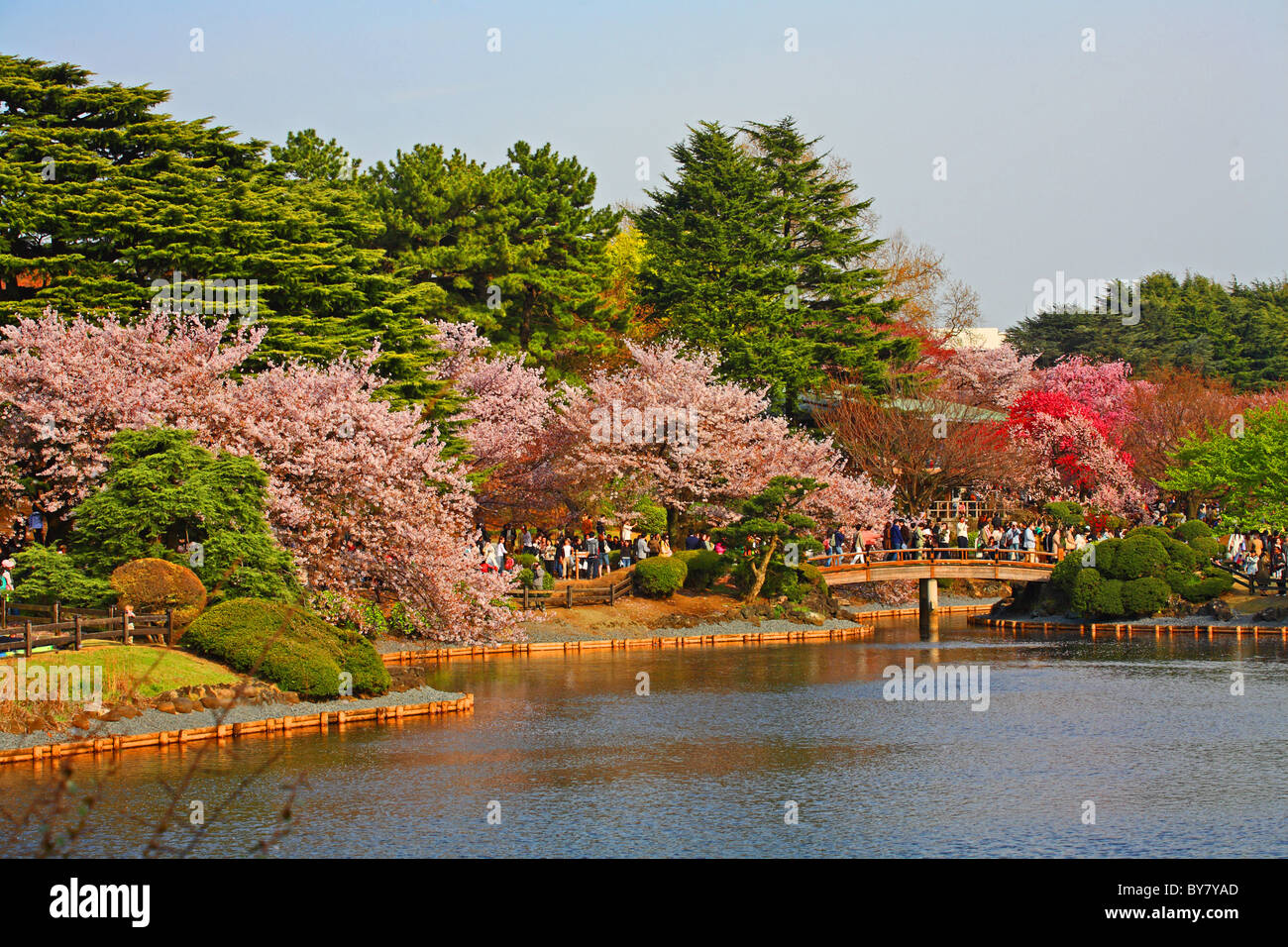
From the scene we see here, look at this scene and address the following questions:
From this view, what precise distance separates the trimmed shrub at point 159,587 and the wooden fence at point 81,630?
1.24 feet

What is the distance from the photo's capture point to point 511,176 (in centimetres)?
6188

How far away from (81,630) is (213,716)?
3347 mm

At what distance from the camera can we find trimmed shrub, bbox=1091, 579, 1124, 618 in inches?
1780

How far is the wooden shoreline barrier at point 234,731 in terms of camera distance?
20.7m

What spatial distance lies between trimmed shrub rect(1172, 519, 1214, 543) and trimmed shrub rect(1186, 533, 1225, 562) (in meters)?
0.36

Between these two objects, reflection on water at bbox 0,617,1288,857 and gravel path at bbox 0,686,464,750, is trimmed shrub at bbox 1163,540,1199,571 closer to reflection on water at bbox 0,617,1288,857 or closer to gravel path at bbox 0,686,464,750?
reflection on water at bbox 0,617,1288,857

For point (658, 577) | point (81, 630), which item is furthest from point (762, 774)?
point (658, 577)

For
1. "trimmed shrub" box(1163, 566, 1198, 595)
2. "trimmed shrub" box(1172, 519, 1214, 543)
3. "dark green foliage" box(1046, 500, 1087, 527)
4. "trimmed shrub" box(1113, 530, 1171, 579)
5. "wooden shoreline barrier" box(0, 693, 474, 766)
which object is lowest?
"wooden shoreline barrier" box(0, 693, 474, 766)

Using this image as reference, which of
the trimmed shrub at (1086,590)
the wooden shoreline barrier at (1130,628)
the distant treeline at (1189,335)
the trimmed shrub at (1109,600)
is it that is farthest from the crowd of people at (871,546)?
the distant treeline at (1189,335)

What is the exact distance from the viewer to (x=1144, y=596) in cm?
4488

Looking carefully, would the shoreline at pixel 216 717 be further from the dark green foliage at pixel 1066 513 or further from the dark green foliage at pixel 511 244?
the dark green foliage at pixel 1066 513

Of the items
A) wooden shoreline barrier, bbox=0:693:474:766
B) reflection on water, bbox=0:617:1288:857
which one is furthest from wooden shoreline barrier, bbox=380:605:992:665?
wooden shoreline barrier, bbox=0:693:474:766
